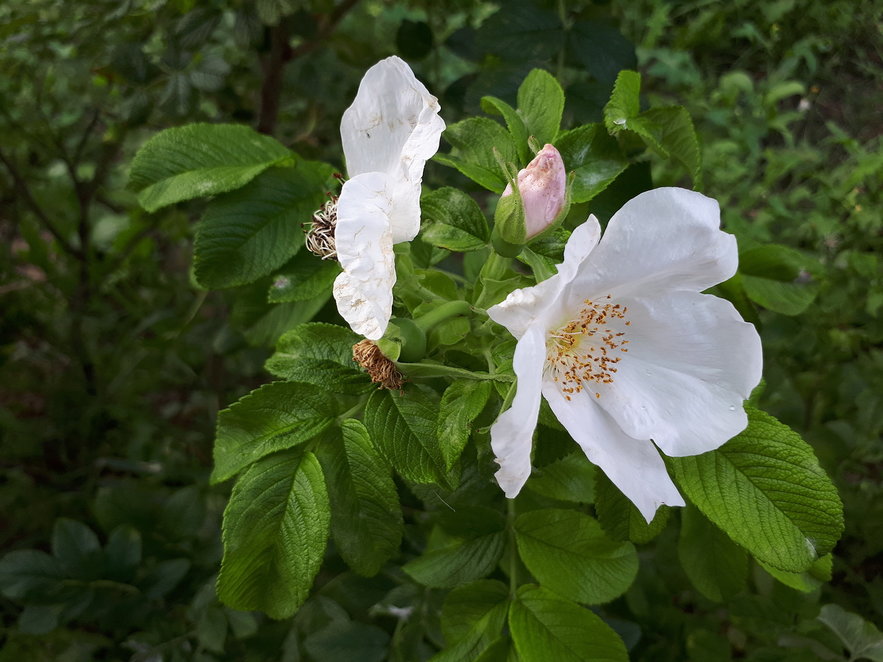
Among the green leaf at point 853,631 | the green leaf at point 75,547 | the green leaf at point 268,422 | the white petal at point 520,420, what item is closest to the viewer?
the white petal at point 520,420

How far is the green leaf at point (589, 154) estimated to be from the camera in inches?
34.3

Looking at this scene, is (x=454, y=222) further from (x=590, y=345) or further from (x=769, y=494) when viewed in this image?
(x=769, y=494)

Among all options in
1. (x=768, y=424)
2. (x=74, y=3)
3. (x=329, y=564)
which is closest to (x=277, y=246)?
(x=329, y=564)

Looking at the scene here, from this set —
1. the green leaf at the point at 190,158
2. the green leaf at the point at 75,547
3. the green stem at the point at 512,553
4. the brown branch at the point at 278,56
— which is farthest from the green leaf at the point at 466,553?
the brown branch at the point at 278,56

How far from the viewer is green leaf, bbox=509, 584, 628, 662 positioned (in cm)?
84

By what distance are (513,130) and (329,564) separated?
78 centimetres

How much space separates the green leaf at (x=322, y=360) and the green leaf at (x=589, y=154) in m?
0.34

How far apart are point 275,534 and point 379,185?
412mm

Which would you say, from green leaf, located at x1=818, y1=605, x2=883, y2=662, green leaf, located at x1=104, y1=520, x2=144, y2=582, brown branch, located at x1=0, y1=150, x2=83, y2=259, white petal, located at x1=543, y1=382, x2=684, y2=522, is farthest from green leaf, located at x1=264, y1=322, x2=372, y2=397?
brown branch, located at x1=0, y1=150, x2=83, y2=259

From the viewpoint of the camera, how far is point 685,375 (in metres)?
0.76

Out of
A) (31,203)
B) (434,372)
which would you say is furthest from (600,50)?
(31,203)

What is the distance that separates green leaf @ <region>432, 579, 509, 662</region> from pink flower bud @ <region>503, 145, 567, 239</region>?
505 mm

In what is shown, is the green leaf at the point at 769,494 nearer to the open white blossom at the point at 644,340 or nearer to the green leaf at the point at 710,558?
the open white blossom at the point at 644,340

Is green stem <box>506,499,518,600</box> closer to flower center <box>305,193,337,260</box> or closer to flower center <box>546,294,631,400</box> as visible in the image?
flower center <box>546,294,631,400</box>
